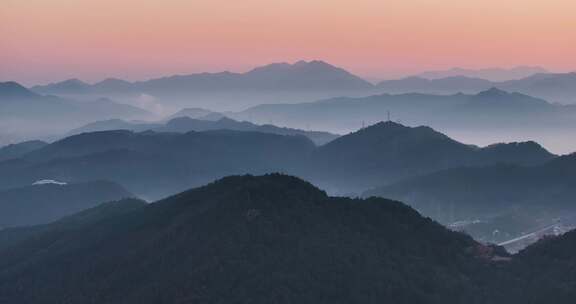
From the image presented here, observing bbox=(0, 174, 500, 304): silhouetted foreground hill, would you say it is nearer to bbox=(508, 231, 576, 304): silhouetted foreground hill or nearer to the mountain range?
the mountain range

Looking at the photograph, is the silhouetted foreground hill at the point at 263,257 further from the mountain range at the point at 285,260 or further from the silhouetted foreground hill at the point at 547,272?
the silhouetted foreground hill at the point at 547,272

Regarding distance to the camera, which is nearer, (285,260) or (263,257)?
(285,260)

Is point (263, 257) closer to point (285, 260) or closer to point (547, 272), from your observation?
point (285, 260)

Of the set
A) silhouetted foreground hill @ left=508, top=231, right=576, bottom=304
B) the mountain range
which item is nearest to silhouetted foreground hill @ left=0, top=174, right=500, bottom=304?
the mountain range

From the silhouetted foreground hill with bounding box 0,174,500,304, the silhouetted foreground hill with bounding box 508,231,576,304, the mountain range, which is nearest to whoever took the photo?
the silhouetted foreground hill with bounding box 0,174,500,304

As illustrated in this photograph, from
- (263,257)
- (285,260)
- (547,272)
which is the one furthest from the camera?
(547,272)

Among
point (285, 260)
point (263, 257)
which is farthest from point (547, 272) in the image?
point (263, 257)

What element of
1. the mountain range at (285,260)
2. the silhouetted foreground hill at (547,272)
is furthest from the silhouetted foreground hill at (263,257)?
the silhouetted foreground hill at (547,272)

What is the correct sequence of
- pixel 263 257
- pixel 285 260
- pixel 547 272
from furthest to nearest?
pixel 547 272 → pixel 263 257 → pixel 285 260

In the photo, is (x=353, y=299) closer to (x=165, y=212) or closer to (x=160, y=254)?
(x=160, y=254)

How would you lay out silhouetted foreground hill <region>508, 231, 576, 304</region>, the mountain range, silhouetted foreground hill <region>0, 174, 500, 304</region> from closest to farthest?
silhouetted foreground hill <region>0, 174, 500, 304</region> < the mountain range < silhouetted foreground hill <region>508, 231, 576, 304</region>
